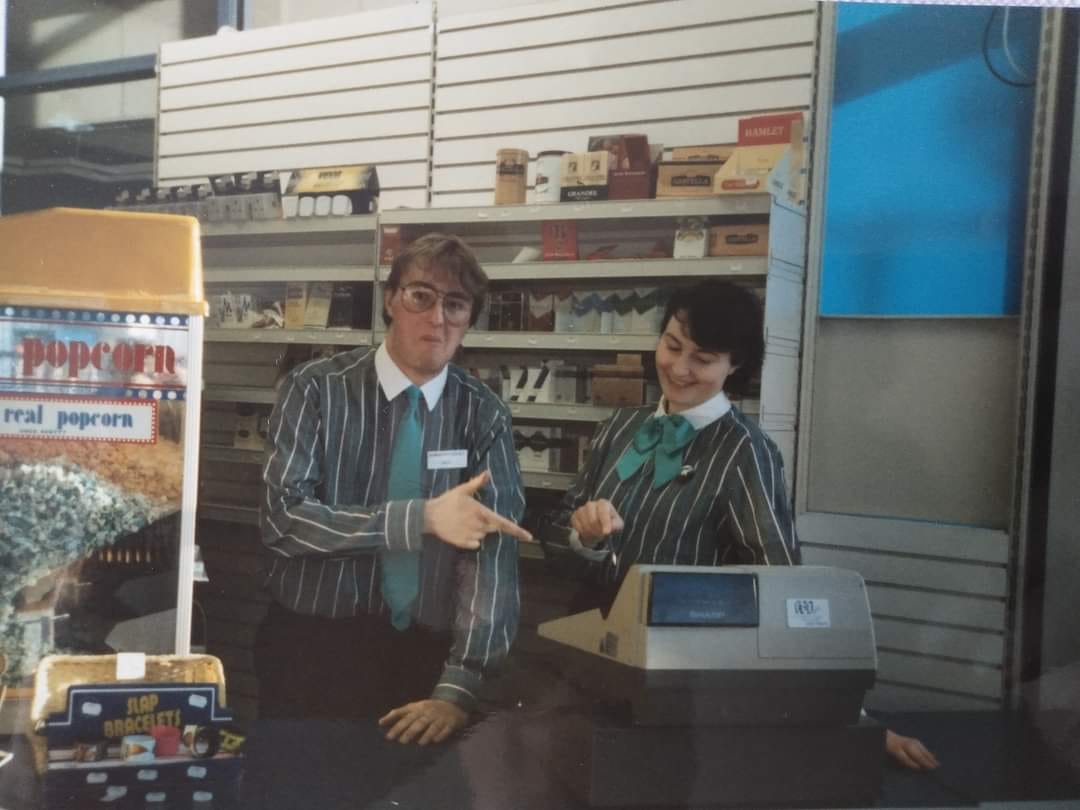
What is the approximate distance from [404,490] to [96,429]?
53cm

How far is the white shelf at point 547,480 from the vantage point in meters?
1.88

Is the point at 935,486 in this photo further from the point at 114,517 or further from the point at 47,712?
the point at 47,712

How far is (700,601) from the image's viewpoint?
175cm

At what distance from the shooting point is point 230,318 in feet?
5.92

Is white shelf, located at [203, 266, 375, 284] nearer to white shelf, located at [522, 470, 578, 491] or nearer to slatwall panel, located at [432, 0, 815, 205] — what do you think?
slatwall panel, located at [432, 0, 815, 205]

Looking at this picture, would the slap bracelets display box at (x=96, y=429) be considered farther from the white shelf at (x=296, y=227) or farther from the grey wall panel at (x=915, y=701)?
the grey wall panel at (x=915, y=701)

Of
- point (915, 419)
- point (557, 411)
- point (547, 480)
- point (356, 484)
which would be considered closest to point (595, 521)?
point (547, 480)

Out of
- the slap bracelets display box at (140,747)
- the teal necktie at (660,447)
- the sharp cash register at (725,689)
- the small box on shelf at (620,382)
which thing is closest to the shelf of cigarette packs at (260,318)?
the slap bracelets display box at (140,747)

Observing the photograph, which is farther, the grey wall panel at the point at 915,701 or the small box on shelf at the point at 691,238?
the grey wall panel at the point at 915,701

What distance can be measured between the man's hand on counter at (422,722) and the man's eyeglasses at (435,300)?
0.73 metres

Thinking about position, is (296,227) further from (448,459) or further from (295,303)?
(448,459)

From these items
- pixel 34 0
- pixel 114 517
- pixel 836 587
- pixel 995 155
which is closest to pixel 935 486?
pixel 836 587

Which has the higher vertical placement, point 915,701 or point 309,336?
point 309,336

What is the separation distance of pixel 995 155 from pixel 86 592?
73.1 inches
